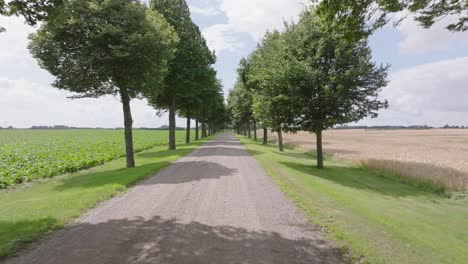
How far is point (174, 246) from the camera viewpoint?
252 inches

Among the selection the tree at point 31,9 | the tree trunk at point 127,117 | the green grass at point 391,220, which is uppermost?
the tree at point 31,9

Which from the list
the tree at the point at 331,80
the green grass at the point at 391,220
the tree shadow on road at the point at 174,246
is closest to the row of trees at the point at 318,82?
the tree at the point at 331,80

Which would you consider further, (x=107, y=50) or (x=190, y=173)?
(x=107, y=50)

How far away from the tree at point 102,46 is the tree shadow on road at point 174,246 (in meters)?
12.5

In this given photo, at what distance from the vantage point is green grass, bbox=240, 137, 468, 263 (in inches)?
252

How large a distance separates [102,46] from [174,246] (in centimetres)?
1521

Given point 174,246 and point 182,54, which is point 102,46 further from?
point 174,246

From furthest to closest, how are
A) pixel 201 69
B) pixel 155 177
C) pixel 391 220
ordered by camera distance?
1. pixel 201 69
2. pixel 155 177
3. pixel 391 220

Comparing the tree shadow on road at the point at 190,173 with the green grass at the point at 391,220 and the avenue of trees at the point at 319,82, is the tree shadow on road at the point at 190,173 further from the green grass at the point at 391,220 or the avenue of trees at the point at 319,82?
the avenue of trees at the point at 319,82

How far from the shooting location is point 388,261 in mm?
5820

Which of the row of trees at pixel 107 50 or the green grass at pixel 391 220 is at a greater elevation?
the row of trees at pixel 107 50

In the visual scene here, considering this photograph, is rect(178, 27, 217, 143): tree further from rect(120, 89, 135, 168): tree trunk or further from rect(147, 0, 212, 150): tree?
rect(120, 89, 135, 168): tree trunk

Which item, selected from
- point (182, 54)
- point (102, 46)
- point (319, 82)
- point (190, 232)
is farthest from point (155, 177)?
point (182, 54)

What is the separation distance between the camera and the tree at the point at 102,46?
682 inches
